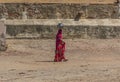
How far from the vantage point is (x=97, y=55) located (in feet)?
64.2

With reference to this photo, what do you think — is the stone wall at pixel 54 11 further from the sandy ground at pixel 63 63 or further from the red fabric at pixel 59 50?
the red fabric at pixel 59 50

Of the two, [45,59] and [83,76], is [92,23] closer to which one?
[45,59]

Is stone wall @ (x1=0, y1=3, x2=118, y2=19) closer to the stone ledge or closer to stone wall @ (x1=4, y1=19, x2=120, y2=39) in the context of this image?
the stone ledge

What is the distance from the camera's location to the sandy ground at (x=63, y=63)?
12.8 meters

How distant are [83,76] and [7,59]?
5.82 metres

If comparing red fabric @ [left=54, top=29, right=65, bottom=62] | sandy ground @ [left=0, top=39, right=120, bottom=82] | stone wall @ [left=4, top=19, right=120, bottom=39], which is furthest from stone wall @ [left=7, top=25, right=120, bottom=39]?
red fabric @ [left=54, top=29, right=65, bottom=62]

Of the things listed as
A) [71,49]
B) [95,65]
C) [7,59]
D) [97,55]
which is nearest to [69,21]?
[71,49]

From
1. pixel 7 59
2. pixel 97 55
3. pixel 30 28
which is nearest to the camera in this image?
pixel 7 59

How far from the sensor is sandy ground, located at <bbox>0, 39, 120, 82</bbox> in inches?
502

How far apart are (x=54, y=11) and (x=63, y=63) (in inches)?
489

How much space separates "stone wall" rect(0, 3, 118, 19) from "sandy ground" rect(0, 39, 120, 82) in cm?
539

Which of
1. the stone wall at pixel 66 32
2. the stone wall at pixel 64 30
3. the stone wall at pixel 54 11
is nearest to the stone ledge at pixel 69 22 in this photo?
the stone wall at pixel 64 30

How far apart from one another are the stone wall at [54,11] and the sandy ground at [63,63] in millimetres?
5395

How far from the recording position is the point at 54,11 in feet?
94.6
